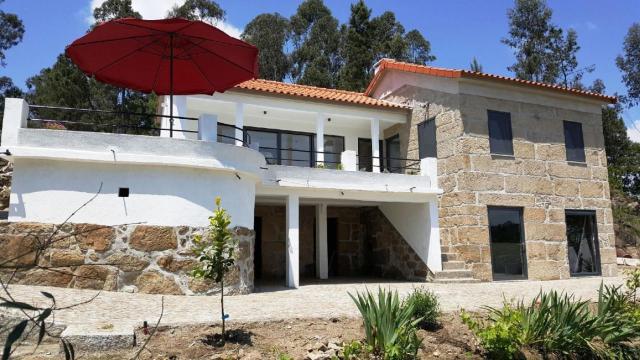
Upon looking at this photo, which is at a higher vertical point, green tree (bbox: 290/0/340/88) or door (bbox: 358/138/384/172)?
green tree (bbox: 290/0/340/88)

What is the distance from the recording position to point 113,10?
30.1m

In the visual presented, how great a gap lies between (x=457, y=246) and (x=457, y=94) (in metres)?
4.61

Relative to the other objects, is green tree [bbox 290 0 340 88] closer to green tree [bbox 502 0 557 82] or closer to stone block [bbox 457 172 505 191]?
green tree [bbox 502 0 557 82]

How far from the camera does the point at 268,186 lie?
42.2ft

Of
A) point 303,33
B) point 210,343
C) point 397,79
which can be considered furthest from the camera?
point 303,33

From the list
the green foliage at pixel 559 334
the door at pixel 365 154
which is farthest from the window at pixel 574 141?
the green foliage at pixel 559 334

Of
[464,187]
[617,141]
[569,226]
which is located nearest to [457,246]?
[464,187]

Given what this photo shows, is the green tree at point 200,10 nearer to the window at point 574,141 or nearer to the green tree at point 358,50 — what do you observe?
the green tree at point 358,50

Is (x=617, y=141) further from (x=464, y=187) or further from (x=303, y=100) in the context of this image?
(x=303, y=100)

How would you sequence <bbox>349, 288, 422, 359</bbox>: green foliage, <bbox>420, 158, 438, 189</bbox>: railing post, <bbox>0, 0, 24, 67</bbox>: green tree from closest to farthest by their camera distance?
1. <bbox>349, 288, 422, 359</bbox>: green foliage
2. <bbox>420, 158, 438, 189</bbox>: railing post
3. <bbox>0, 0, 24, 67</bbox>: green tree

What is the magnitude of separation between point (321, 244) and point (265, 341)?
9.12 m

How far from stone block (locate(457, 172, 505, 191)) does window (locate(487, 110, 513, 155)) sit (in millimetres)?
855

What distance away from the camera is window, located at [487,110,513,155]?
15109 mm

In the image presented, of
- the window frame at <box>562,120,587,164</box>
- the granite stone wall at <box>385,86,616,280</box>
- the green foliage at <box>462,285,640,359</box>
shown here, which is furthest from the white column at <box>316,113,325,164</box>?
the green foliage at <box>462,285,640,359</box>
